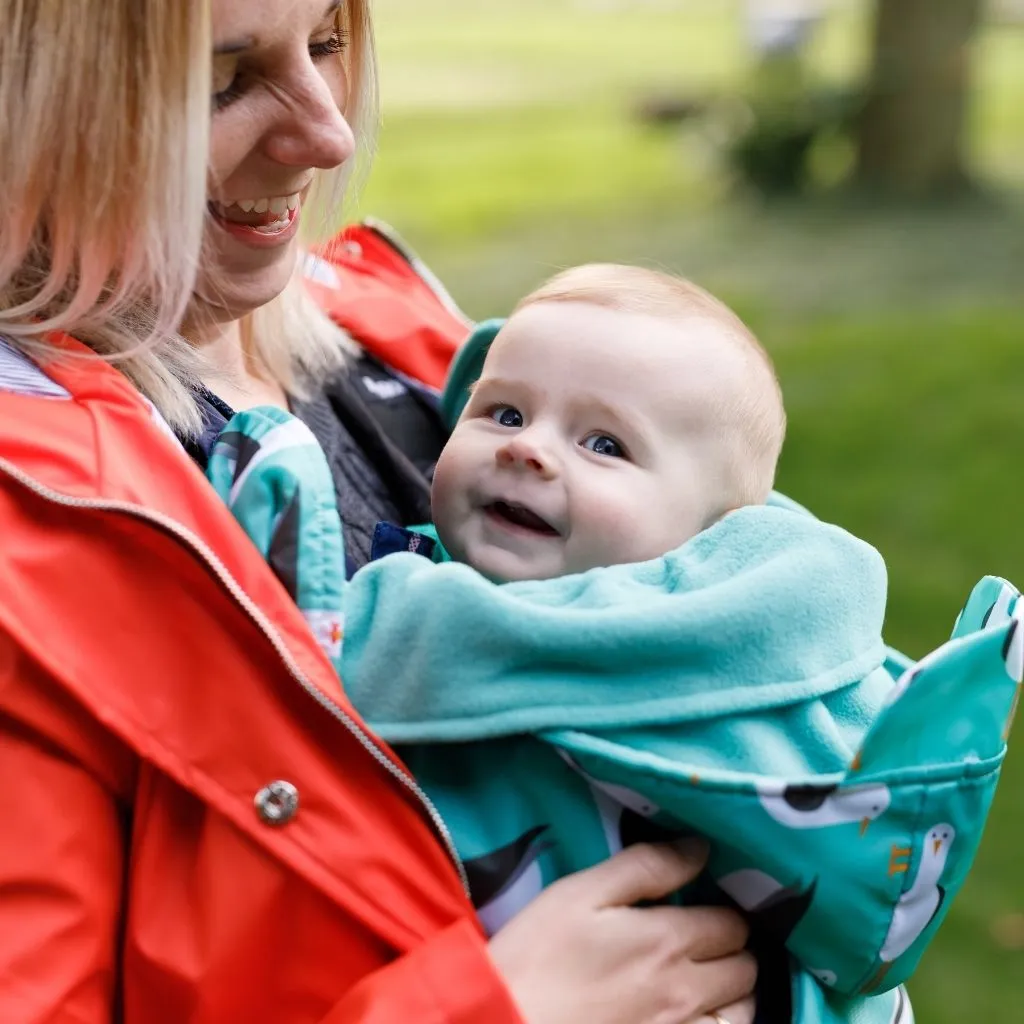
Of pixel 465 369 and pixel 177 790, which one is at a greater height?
pixel 465 369

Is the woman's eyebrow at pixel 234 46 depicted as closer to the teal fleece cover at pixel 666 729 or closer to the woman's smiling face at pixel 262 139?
the woman's smiling face at pixel 262 139

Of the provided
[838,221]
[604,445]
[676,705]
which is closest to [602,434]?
[604,445]

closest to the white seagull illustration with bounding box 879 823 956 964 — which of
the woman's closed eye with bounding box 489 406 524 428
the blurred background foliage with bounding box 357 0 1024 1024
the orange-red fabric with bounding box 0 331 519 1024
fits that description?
the orange-red fabric with bounding box 0 331 519 1024

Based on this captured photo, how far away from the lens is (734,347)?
6.25 ft

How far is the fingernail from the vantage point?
1569mm

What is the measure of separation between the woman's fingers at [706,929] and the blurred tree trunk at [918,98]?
31.0 feet

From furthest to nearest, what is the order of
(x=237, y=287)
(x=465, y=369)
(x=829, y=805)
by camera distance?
(x=465, y=369), (x=237, y=287), (x=829, y=805)

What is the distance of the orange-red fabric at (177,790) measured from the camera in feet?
4.52

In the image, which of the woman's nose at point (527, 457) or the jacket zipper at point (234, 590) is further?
the woman's nose at point (527, 457)

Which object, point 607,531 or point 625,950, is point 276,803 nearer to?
point 625,950

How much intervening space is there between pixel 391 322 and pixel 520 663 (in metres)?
0.95

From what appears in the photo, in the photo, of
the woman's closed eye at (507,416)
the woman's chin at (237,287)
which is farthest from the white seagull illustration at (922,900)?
the woman's chin at (237,287)

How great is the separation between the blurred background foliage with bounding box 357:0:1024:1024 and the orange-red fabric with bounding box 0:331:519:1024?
108 cm

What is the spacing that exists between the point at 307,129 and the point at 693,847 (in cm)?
88
